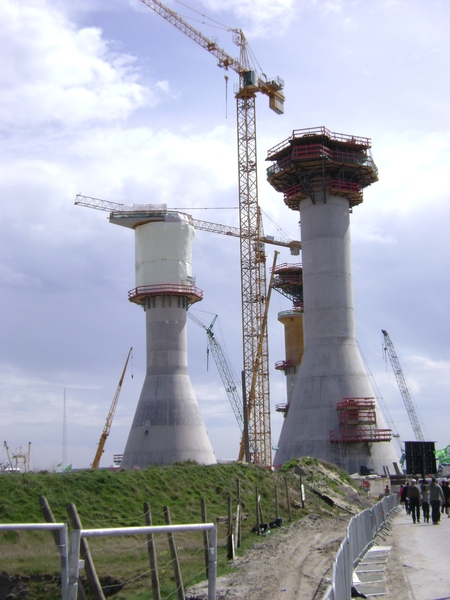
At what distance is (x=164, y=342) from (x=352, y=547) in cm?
5279

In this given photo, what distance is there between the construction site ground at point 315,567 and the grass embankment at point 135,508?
136 centimetres

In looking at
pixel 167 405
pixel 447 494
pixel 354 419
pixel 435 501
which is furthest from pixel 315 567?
pixel 167 405

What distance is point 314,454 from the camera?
2421 inches

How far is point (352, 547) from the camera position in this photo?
18844 millimetres

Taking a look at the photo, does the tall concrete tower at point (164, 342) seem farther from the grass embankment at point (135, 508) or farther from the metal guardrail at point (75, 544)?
the metal guardrail at point (75, 544)

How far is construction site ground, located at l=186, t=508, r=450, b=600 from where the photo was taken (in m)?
17.8

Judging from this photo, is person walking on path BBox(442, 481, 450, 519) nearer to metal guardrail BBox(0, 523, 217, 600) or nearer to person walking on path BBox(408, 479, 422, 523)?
person walking on path BBox(408, 479, 422, 523)

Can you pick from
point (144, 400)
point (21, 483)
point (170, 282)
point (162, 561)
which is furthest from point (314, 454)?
point (162, 561)

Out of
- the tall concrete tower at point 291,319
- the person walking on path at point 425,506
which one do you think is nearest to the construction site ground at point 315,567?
the person walking on path at point 425,506

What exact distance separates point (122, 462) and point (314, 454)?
741 inches

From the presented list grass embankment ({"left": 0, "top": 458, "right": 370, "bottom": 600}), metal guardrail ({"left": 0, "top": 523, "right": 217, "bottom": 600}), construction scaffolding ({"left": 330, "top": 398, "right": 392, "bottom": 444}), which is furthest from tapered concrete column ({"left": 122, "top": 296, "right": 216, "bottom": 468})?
metal guardrail ({"left": 0, "top": 523, "right": 217, "bottom": 600})

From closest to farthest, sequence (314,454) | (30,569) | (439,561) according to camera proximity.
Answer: (439,561), (30,569), (314,454)

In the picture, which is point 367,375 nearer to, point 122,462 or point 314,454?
point 314,454

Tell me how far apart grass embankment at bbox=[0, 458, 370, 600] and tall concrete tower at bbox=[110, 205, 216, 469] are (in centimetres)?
2175
